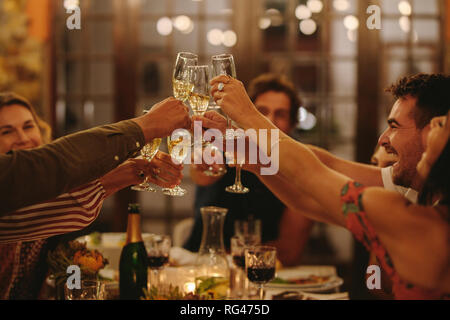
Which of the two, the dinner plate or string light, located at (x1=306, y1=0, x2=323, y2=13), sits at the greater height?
string light, located at (x1=306, y1=0, x2=323, y2=13)

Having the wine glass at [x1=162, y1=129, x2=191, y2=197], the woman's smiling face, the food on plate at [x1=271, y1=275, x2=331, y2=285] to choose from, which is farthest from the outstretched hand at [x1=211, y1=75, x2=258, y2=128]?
the woman's smiling face

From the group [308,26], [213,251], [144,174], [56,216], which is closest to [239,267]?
[213,251]

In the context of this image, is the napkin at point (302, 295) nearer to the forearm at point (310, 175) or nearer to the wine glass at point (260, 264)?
the wine glass at point (260, 264)

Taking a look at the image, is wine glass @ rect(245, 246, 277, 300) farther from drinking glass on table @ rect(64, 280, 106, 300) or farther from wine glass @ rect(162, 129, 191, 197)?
drinking glass on table @ rect(64, 280, 106, 300)

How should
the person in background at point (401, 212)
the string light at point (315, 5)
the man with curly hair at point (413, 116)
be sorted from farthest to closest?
the string light at point (315, 5), the man with curly hair at point (413, 116), the person in background at point (401, 212)

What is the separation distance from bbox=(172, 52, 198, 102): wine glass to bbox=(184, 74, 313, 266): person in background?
100 cm

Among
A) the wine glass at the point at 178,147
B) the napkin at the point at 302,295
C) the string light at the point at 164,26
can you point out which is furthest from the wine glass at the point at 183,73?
the string light at the point at 164,26

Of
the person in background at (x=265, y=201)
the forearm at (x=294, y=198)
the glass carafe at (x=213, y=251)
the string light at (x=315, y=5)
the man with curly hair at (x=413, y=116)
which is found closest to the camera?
the man with curly hair at (x=413, y=116)

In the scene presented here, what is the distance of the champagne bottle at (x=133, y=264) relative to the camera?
1.49 m

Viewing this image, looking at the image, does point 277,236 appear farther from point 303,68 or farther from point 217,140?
point 303,68

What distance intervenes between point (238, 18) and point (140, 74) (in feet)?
3.03

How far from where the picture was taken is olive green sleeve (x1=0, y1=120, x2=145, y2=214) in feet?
3.03
